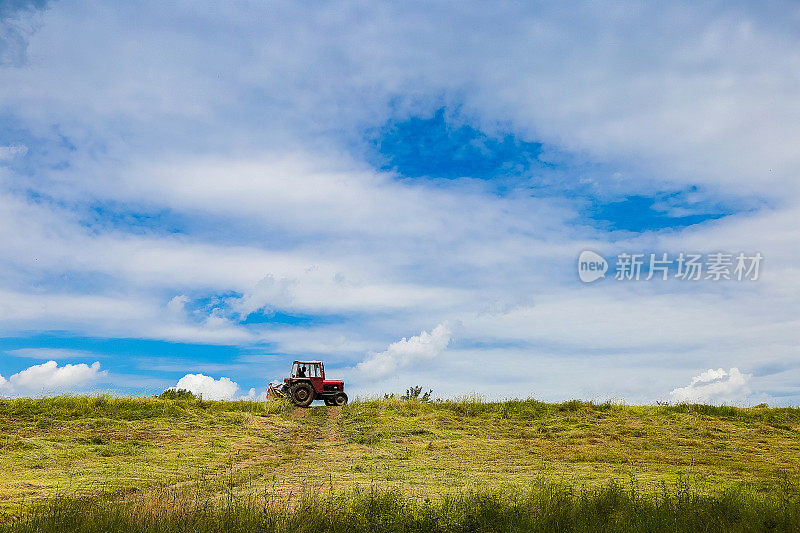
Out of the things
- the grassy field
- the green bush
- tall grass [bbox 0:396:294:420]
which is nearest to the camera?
the grassy field

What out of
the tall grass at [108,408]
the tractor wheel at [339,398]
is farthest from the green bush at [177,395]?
the tractor wheel at [339,398]

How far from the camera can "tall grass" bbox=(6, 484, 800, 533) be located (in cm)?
958

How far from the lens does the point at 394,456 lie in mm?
19109

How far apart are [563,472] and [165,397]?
22.1 metres

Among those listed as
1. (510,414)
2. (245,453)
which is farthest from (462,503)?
(510,414)

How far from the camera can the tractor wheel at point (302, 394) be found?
106 feet

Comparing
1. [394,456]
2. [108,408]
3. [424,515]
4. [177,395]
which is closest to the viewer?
[424,515]

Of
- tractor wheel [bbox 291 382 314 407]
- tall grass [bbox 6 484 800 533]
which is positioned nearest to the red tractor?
tractor wheel [bbox 291 382 314 407]

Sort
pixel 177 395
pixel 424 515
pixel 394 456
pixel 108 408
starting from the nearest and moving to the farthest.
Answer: pixel 424 515, pixel 394 456, pixel 108 408, pixel 177 395

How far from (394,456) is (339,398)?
1489 centimetres

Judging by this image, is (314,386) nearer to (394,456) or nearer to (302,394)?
(302,394)

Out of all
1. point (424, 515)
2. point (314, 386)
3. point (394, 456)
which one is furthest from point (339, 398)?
point (424, 515)

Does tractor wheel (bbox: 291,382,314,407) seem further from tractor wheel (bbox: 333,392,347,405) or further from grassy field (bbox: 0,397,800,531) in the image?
grassy field (bbox: 0,397,800,531)

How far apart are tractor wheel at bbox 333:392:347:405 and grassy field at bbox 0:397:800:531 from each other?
3119 millimetres
